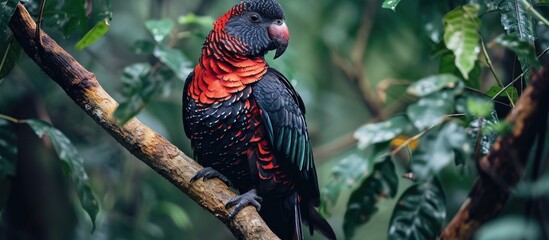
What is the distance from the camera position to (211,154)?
3396 millimetres

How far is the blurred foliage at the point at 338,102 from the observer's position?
1.99 meters

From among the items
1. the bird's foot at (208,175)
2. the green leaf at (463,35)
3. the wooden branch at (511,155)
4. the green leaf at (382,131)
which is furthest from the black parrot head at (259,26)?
the wooden branch at (511,155)

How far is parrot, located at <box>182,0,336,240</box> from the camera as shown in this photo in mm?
3344

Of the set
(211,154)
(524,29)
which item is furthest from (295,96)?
(524,29)

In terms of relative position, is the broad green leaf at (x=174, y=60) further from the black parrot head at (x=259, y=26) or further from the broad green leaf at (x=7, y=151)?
the broad green leaf at (x=7, y=151)

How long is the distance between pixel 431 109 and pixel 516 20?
3.32ft

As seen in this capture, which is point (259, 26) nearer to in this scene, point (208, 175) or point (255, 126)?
point (255, 126)

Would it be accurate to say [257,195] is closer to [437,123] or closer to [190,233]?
[437,123]

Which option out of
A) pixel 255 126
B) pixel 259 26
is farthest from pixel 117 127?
pixel 259 26

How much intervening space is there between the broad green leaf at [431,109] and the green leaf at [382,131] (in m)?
0.06

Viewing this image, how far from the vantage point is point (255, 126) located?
132 inches

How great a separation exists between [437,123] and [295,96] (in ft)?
5.31

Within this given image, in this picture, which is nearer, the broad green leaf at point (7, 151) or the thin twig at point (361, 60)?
the broad green leaf at point (7, 151)

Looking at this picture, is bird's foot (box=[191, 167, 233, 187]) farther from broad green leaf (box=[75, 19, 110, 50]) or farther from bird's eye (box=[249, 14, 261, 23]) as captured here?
bird's eye (box=[249, 14, 261, 23])
